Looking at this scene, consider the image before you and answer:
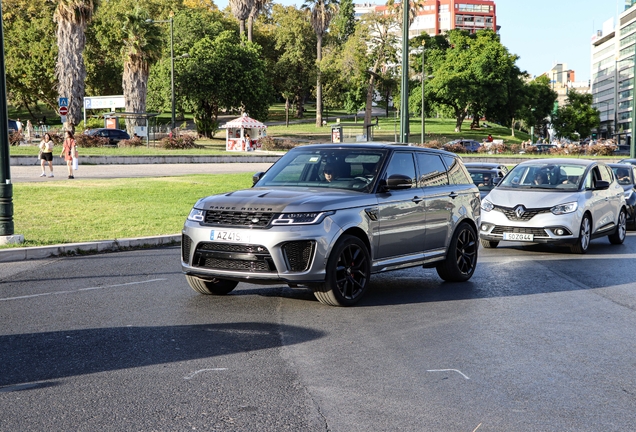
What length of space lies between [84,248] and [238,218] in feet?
18.4

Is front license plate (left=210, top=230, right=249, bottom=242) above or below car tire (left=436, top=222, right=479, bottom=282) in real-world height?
above

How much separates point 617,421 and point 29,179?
24865mm

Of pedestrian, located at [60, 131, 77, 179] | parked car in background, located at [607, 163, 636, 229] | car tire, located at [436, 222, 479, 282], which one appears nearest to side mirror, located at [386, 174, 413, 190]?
car tire, located at [436, 222, 479, 282]

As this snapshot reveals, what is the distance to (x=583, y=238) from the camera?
13.9 meters

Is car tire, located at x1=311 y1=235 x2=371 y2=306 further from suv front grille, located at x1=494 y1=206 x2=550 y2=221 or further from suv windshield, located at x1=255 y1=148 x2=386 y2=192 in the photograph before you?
suv front grille, located at x1=494 y1=206 x2=550 y2=221

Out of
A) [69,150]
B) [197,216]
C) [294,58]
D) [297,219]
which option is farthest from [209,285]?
[294,58]

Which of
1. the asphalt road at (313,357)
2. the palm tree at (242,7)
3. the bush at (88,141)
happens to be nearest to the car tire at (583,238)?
the asphalt road at (313,357)

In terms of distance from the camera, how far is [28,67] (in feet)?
246

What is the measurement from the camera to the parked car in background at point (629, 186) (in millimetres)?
18494

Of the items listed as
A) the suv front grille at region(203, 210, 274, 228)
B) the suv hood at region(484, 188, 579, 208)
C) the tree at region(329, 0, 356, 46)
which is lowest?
the suv hood at region(484, 188, 579, 208)

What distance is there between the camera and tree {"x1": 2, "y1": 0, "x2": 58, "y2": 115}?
74.8m

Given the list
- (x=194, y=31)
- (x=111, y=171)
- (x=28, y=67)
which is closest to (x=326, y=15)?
(x=194, y=31)

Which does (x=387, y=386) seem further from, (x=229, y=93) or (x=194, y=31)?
(x=194, y=31)

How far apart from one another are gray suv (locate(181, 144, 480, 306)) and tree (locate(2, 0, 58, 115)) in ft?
230
